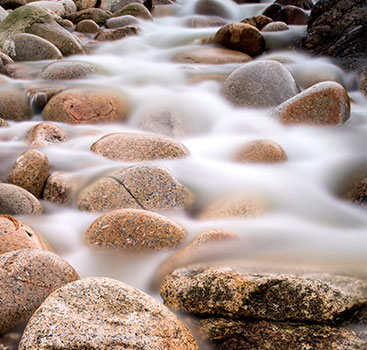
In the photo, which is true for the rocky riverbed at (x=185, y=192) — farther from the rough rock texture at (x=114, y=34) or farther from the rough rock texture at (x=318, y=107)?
the rough rock texture at (x=114, y=34)

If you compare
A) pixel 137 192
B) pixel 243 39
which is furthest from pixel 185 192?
pixel 243 39

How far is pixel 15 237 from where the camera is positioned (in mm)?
2760

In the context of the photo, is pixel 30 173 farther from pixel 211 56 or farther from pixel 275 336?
pixel 211 56

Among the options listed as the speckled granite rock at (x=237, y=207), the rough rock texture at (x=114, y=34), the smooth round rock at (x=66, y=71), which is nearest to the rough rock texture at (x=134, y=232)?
the speckled granite rock at (x=237, y=207)

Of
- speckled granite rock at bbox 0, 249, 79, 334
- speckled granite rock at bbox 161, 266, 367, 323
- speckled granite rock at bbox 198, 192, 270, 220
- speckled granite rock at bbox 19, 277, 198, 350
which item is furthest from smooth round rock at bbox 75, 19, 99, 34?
speckled granite rock at bbox 19, 277, 198, 350

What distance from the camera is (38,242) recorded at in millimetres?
2924

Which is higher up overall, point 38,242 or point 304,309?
point 304,309

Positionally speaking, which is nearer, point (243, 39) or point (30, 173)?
point (30, 173)

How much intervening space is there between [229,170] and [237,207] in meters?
1.07

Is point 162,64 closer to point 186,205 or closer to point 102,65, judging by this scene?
point 102,65

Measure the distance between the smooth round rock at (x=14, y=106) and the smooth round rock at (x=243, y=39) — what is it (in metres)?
5.37

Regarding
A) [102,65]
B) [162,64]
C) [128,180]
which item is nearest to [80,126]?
[128,180]

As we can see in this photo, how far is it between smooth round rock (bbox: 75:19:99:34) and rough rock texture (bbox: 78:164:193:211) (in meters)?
10.5

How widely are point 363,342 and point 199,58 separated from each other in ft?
27.8
